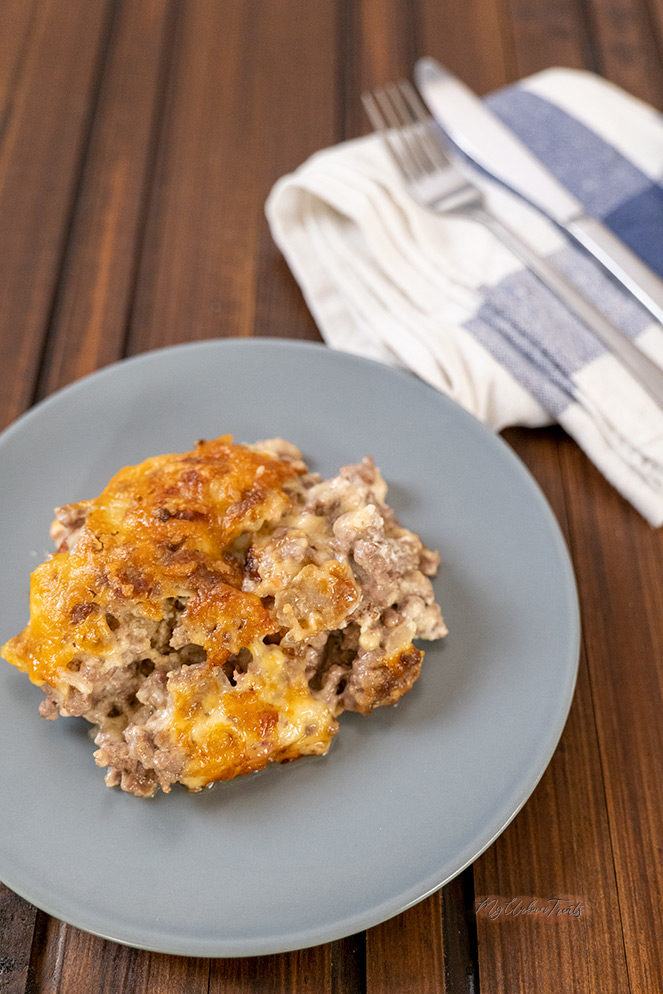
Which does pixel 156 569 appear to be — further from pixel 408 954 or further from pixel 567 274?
pixel 567 274

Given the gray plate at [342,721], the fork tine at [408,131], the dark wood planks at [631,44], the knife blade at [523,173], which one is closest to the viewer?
the gray plate at [342,721]

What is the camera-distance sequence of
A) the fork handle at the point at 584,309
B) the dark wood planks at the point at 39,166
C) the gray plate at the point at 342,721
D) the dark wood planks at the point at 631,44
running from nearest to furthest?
the gray plate at the point at 342,721 < the fork handle at the point at 584,309 < the dark wood planks at the point at 39,166 < the dark wood planks at the point at 631,44

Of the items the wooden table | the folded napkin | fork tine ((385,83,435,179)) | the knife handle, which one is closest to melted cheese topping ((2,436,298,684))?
the wooden table

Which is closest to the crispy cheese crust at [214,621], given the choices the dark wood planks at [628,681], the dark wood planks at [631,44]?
the dark wood planks at [628,681]

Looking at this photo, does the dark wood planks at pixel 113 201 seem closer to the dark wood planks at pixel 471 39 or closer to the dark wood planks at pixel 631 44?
the dark wood planks at pixel 471 39

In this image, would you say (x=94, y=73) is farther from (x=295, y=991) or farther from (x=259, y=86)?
(x=295, y=991)

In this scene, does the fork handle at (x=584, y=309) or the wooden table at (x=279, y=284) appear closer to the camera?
the wooden table at (x=279, y=284)

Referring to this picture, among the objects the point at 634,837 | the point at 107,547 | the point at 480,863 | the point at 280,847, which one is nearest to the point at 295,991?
the point at 280,847

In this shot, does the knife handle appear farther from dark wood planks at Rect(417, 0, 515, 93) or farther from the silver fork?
dark wood planks at Rect(417, 0, 515, 93)

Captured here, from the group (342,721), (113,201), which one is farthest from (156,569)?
(113,201)
